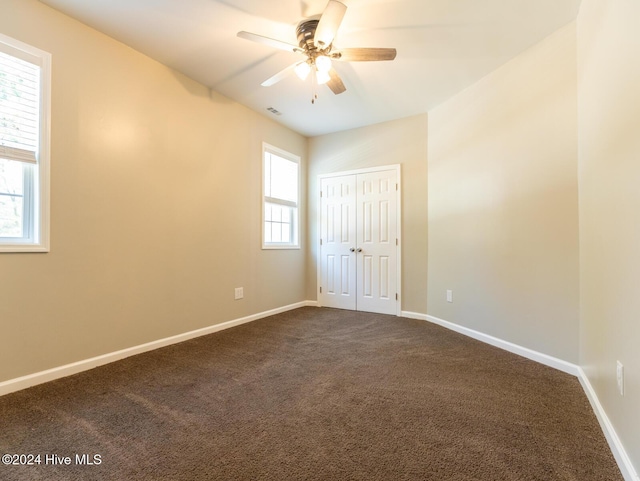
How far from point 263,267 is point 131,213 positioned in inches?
67.7

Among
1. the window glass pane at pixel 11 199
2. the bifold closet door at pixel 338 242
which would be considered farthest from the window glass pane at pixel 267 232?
the window glass pane at pixel 11 199

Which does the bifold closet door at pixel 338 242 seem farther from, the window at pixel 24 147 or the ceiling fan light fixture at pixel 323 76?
the window at pixel 24 147

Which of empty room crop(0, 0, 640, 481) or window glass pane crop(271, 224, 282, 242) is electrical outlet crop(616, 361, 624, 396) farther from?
window glass pane crop(271, 224, 282, 242)

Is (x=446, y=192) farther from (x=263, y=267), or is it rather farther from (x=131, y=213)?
(x=131, y=213)

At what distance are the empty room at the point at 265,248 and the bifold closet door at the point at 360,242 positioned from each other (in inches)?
14.0

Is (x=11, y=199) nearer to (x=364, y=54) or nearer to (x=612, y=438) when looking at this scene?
(x=364, y=54)

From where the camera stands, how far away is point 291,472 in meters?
1.27

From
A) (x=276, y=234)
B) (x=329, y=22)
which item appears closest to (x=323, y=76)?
(x=329, y=22)

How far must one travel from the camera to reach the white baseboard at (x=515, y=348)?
7.52 ft

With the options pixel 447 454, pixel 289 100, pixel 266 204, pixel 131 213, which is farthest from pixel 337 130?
pixel 447 454

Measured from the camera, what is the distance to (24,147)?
6.56ft

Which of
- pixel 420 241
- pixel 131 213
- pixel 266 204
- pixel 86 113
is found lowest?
pixel 420 241

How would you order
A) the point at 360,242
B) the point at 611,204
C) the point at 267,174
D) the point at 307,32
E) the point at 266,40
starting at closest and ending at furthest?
the point at 611,204
the point at 266,40
the point at 307,32
the point at 267,174
the point at 360,242

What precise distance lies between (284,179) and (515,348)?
3406 millimetres
